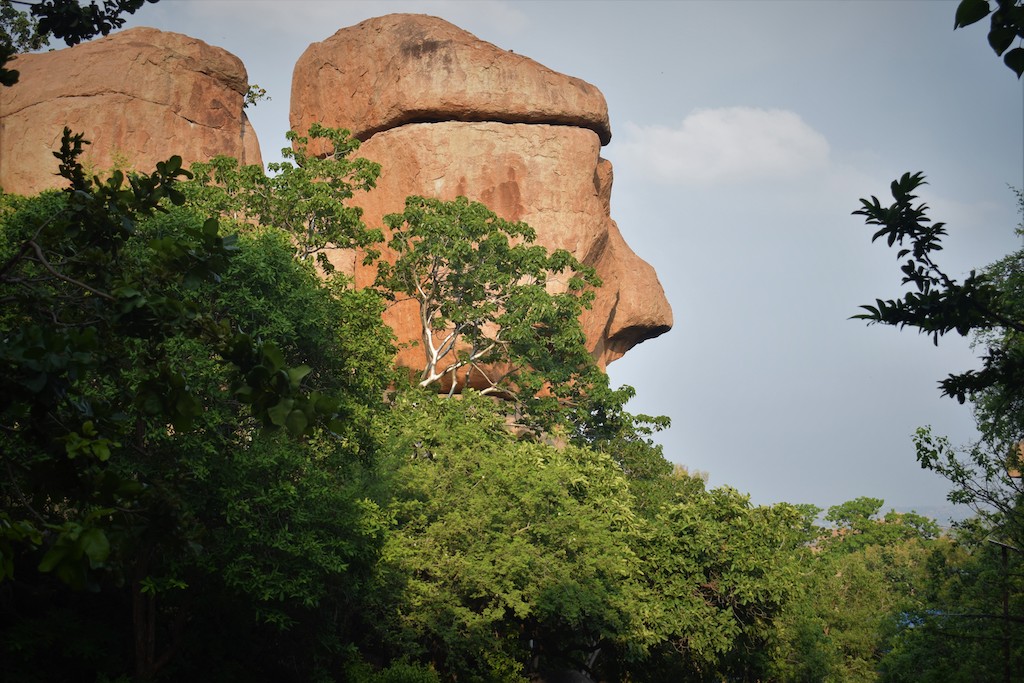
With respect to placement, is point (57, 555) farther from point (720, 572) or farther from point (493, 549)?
point (720, 572)

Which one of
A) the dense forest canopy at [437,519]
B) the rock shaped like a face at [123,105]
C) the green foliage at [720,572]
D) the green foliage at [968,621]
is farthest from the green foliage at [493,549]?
the rock shaped like a face at [123,105]

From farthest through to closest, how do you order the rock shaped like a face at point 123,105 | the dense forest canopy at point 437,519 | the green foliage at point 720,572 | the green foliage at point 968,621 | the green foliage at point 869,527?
1. the green foliage at point 869,527
2. the rock shaped like a face at point 123,105
3. the green foliage at point 720,572
4. the green foliage at point 968,621
5. the dense forest canopy at point 437,519

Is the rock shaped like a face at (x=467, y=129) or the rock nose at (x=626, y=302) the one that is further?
the rock nose at (x=626, y=302)

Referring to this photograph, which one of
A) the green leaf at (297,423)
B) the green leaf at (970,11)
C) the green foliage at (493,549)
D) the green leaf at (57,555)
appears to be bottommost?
the green leaf at (57,555)

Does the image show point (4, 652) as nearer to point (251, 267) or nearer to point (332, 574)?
point (332, 574)

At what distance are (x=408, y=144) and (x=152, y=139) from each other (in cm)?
741

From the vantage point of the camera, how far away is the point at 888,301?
727cm

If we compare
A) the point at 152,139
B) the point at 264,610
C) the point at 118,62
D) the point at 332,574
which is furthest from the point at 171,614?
the point at 118,62

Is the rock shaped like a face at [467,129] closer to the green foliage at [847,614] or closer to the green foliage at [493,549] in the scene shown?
the green foliage at [847,614]

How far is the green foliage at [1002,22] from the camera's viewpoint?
2752 mm

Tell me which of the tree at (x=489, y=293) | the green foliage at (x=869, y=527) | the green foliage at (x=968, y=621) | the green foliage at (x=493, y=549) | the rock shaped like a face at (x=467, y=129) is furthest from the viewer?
the green foliage at (x=869, y=527)

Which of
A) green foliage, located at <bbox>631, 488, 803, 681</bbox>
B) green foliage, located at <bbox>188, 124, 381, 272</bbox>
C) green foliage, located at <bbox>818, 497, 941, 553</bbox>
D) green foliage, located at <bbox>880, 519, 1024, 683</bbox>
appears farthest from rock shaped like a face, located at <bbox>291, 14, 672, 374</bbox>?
green foliage, located at <bbox>818, 497, 941, 553</bbox>

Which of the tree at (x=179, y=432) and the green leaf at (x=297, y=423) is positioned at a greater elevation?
→ the tree at (x=179, y=432)

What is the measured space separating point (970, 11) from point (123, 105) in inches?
1165
